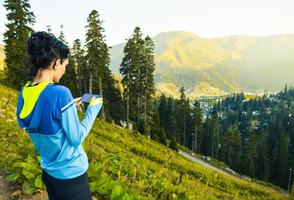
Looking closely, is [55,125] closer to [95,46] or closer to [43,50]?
[43,50]

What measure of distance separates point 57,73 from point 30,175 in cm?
393

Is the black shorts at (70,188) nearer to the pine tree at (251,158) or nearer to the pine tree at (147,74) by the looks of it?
the pine tree at (147,74)

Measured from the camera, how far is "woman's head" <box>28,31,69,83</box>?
3906mm

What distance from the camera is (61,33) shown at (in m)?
65.4

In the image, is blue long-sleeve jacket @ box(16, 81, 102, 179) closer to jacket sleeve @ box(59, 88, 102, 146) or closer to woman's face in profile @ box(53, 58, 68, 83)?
jacket sleeve @ box(59, 88, 102, 146)

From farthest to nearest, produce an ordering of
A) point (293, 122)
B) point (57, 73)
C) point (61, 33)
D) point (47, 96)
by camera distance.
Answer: point (293, 122)
point (61, 33)
point (57, 73)
point (47, 96)

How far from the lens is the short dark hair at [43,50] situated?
12.8ft

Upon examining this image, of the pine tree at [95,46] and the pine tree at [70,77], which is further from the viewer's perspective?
the pine tree at [70,77]

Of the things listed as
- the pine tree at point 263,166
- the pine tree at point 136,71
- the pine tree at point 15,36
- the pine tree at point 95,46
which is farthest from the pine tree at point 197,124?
the pine tree at point 15,36

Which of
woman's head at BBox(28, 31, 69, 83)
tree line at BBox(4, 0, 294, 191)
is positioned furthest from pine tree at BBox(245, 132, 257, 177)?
woman's head at BBox(28, 31, 69, 83)

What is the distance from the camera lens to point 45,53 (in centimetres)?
390

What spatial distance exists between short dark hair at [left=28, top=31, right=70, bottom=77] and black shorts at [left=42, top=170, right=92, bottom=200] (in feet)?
3.79

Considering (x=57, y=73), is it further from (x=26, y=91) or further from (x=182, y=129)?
(x=182, y=129)

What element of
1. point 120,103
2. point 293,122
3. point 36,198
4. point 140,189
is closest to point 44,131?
point 36,198
